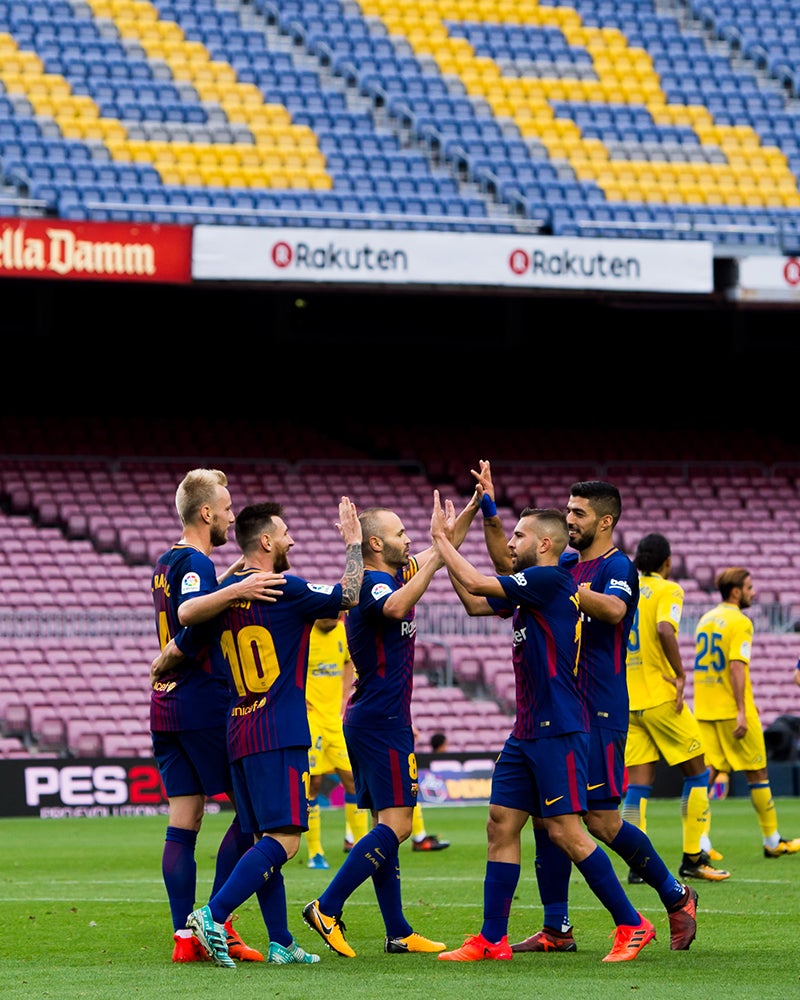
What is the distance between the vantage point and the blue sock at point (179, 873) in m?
8.39

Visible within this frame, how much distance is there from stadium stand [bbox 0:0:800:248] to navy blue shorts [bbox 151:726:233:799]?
16.0 metres

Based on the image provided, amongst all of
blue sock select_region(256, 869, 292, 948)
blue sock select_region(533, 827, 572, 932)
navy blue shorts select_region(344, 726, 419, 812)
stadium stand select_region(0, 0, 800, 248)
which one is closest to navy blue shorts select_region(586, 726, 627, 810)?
blue sock select_region(533, 827, 572, 932)

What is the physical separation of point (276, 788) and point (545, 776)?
47.9 inches

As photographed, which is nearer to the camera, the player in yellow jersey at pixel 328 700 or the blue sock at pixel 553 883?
the blue sock at pixel 553 883

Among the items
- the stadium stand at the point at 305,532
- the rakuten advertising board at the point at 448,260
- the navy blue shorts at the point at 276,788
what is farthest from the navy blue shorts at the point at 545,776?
the rakuten advertising board at the point at 448,260

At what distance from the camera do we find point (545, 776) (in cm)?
808

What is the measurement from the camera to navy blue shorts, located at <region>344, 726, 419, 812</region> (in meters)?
8.47

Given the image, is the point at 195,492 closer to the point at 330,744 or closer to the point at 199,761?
the point at 199,761

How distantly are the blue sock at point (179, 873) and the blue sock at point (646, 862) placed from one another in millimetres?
2010

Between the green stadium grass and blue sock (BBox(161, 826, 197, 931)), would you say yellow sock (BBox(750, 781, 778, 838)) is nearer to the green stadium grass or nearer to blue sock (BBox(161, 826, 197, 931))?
the green stadium grass

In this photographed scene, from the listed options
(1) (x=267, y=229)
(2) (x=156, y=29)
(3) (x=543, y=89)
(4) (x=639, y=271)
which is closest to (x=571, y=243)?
(4) (x=639, y=271)

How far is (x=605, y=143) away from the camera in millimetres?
29812

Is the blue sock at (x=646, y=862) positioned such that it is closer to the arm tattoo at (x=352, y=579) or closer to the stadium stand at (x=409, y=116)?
the arm tattoo at (x=352, y=579)

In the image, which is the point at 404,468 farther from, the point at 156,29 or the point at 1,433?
the point at 156,29
